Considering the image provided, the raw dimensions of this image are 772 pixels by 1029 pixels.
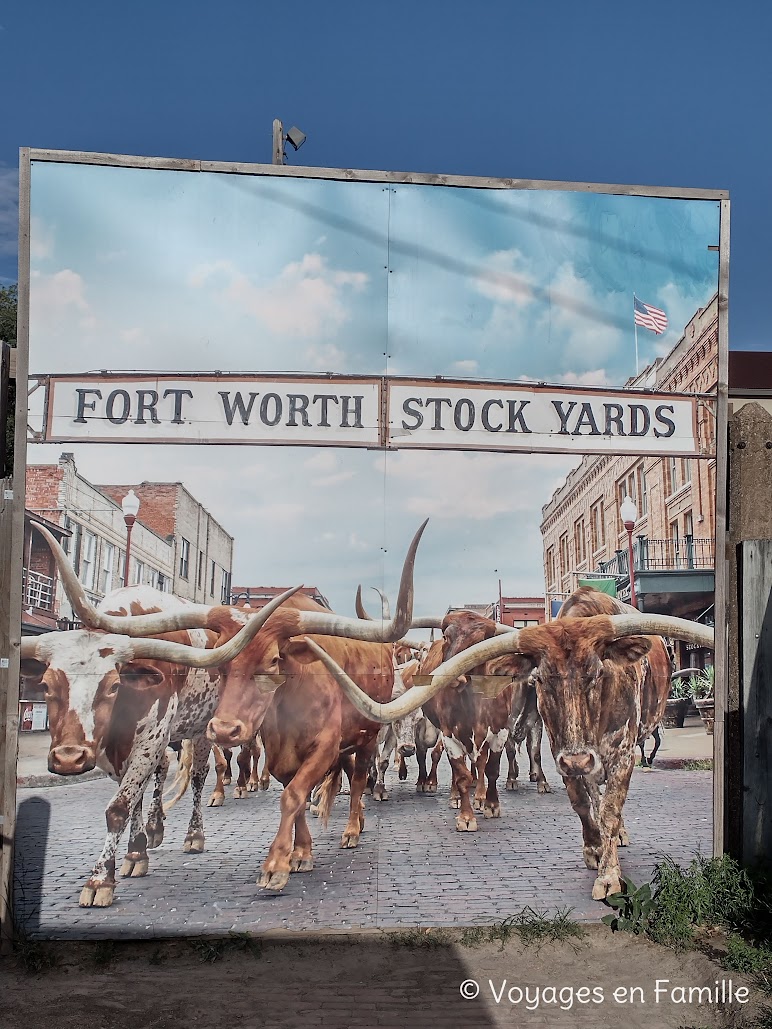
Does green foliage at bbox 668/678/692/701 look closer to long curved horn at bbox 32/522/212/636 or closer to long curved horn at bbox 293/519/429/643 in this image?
long curved horn at bbox 293/519/429/643

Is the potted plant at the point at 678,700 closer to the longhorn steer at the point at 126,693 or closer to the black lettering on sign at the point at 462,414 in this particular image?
the black lettering on sign at the point at 462,414

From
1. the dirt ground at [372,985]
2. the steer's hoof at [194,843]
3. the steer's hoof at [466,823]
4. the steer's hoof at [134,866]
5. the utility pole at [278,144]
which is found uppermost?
the utility pole at [278,144]

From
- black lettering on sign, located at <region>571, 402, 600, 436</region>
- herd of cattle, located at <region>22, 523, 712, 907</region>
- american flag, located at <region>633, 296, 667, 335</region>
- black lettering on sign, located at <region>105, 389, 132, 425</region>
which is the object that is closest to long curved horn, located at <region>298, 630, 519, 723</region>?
herd of cattle, located at <region>22, 523, 712, 907</region>

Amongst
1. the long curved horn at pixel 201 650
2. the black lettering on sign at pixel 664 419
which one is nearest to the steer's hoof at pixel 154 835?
the long curved horn at pixel 201 650

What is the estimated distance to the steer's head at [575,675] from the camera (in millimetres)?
6816

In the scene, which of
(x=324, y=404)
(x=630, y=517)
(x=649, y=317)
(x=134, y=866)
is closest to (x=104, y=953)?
(x=134, y=866)

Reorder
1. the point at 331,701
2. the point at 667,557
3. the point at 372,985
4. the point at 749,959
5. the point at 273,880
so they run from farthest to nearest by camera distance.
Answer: the point at 667,557 → the point at 331,701 → the point at 273,880 → the point at 749,959 → the point at 372,985

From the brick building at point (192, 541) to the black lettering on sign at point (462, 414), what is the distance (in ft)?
6.16

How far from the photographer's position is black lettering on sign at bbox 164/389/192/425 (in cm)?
653

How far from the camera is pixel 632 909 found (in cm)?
641

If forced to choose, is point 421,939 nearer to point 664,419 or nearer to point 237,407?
point 237,407

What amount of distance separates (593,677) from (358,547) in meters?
2.04

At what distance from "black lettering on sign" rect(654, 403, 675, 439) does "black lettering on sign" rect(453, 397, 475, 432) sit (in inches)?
56.0

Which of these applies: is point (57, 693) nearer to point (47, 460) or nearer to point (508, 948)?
point (47, 460)
